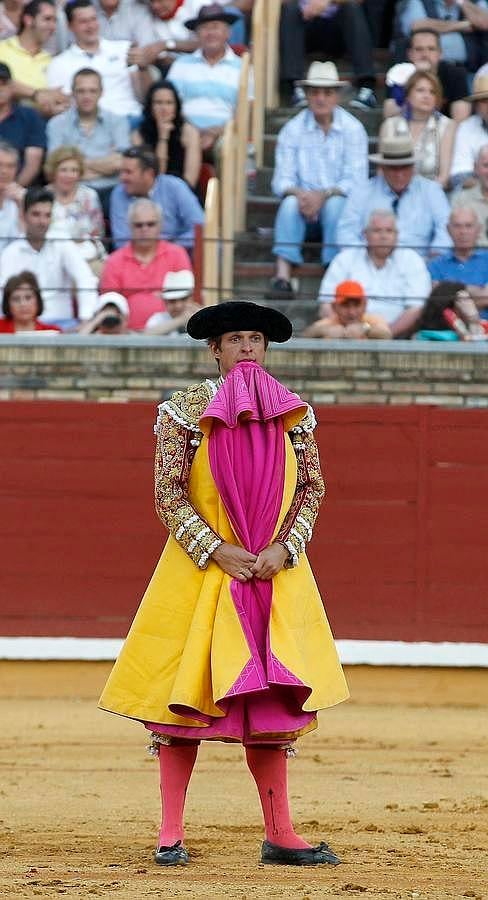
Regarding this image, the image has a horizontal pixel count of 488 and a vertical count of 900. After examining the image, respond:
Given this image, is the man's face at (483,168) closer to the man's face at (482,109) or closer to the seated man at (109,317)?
the man's face at (482,109)

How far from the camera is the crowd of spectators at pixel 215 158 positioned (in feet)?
31.3

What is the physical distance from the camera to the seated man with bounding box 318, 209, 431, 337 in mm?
9484

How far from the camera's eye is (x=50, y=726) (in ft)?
26.6

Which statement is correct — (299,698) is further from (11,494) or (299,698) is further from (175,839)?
(11,494)

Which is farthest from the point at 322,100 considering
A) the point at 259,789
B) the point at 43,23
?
the point at 259,789

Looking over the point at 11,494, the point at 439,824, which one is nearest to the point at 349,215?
the point at 11,494

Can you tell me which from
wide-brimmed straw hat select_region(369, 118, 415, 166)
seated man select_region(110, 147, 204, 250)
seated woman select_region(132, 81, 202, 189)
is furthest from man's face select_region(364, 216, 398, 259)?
seated woman select_region(132, 81, 202, 189)

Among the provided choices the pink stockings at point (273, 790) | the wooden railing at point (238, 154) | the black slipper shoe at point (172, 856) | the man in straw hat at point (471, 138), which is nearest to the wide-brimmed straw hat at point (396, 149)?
the man in straw hat at point (471, 138)

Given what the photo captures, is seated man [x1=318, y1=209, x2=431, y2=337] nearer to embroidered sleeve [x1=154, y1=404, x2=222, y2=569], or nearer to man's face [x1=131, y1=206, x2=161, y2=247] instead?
man's face [x1=131, y1=206, x2=161, y2=247]

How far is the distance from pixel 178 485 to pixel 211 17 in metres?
6.79

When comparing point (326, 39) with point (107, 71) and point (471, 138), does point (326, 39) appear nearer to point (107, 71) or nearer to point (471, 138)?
point (107, 71)

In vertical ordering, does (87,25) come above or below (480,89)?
above

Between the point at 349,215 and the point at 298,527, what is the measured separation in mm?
5360

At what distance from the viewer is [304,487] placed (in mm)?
4871
